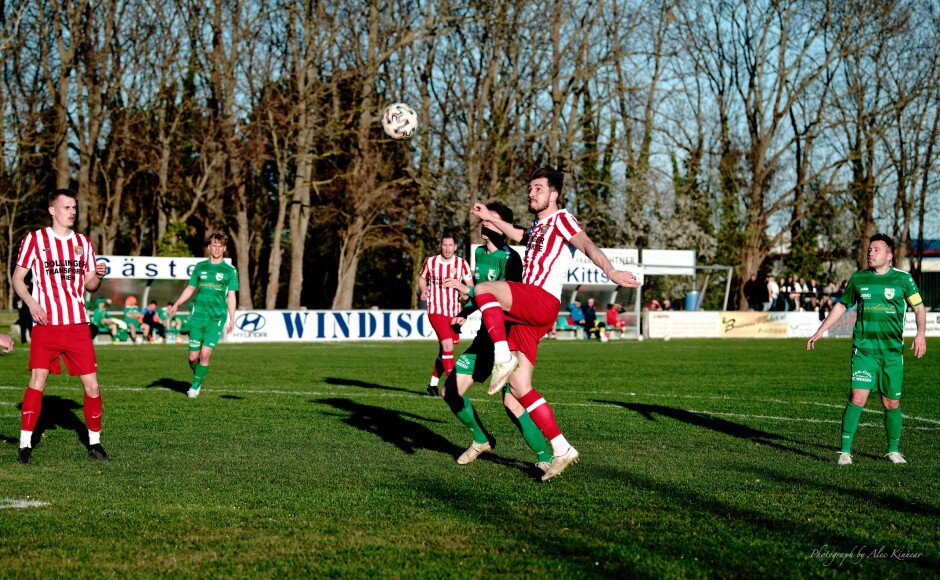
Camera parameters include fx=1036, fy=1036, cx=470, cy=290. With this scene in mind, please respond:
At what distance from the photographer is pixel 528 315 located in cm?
734

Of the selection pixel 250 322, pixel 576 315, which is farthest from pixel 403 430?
pixel 576 315

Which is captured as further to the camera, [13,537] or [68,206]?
[68,206]

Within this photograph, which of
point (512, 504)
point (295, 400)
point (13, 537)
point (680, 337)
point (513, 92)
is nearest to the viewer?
point (13, 537)

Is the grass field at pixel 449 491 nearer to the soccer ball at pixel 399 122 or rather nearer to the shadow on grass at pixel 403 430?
the shadow on grass at pixel 403 430

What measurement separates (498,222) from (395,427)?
298 centimetres

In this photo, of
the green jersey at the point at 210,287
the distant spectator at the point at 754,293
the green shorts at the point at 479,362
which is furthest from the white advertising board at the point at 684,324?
the green shorts at the point at 479,362

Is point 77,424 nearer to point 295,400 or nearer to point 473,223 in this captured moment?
point 295,400

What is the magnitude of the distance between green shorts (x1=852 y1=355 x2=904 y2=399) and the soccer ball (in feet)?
30.7

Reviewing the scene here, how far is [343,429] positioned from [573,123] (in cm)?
3594

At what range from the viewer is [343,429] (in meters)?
10.0

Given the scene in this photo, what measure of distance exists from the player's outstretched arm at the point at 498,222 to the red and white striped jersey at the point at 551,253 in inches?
14.0

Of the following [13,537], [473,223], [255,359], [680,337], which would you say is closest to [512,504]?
[13,537]

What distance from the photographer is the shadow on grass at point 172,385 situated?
14105 mm

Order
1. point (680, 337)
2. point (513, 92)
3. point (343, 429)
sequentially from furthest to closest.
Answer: point (513, 92) → point (680, 337) → point (343, 429)
